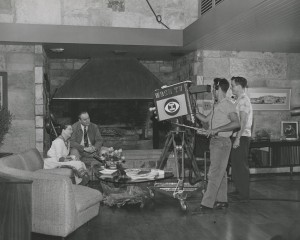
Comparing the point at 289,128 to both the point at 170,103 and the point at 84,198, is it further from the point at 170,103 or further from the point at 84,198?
the point at 84,198

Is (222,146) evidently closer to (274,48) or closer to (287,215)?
(287,215)

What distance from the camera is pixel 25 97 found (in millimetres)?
6297

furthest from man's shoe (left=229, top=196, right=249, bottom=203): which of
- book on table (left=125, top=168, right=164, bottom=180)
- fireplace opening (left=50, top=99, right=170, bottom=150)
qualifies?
fireplace opening (left=50, top=99, right=170, bottom=150)

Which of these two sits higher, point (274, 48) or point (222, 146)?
point (274, 48)

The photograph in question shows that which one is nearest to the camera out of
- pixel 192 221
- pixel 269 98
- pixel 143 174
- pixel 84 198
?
pixel 84 198

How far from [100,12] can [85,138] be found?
212 centimetres

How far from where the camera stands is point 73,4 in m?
6.50

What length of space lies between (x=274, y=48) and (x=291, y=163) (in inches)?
77.4

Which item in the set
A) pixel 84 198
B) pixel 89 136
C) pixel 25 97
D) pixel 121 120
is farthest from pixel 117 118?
pixel 84 198

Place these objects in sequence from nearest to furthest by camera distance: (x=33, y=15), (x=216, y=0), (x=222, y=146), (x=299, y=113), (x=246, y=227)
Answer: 1. (x=246, y=227)
2. (x=222, y=146)
3. (x=216, y=0)
4. (x=33, y=15)
5. (x=299, y=113)

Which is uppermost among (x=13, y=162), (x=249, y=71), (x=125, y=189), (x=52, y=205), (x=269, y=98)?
(x=249, y=71)

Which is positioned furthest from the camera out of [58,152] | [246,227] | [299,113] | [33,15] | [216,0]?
[299,113]

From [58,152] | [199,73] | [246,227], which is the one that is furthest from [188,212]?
[199,73]

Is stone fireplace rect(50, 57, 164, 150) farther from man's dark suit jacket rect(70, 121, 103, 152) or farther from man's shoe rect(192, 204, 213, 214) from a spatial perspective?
man's shoe rect(192, 204, 213, 214)
